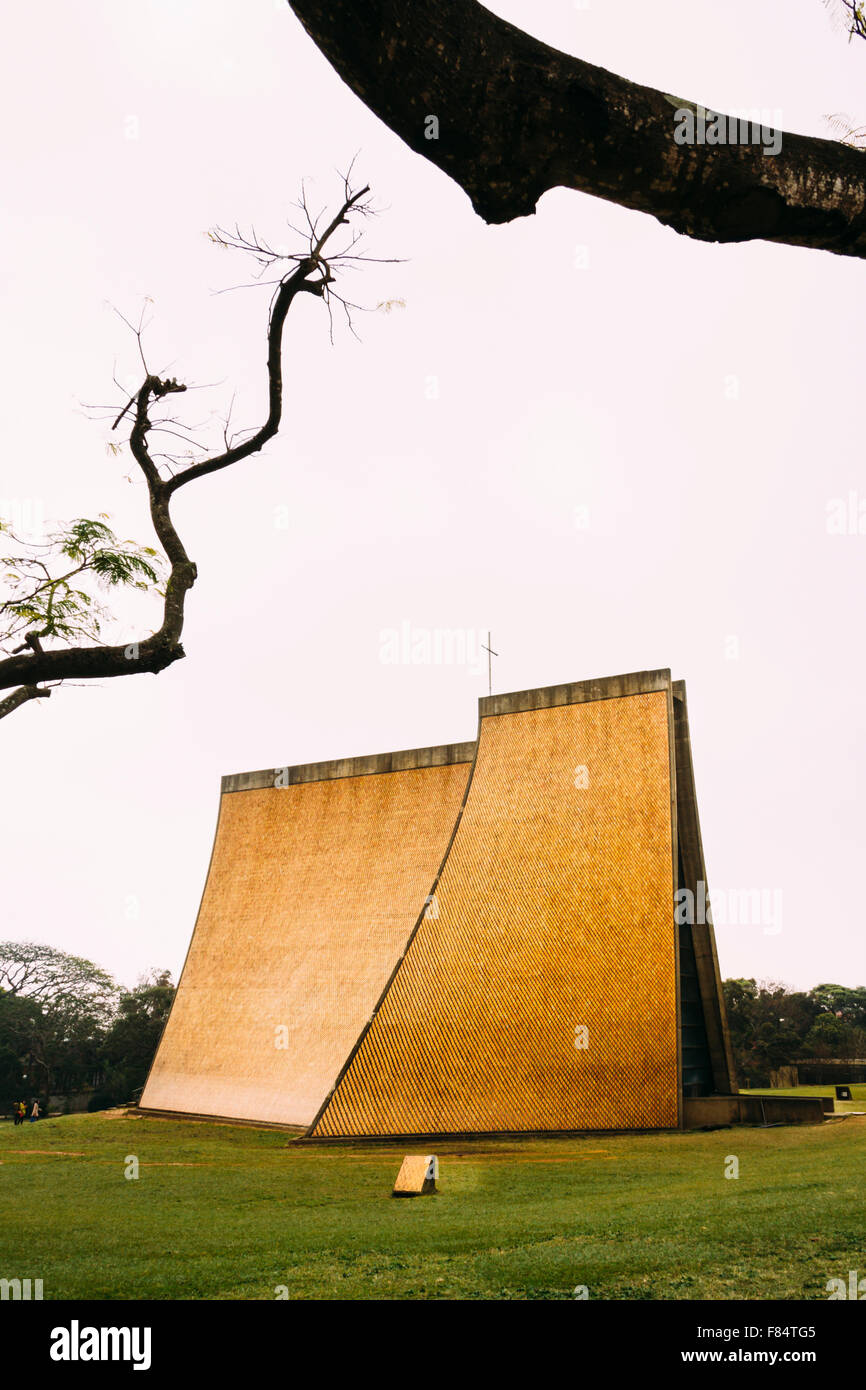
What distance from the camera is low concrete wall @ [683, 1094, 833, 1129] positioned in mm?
14953

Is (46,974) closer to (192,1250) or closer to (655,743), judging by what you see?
(655,743)

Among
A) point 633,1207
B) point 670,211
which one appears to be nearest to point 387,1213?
point 633,1207

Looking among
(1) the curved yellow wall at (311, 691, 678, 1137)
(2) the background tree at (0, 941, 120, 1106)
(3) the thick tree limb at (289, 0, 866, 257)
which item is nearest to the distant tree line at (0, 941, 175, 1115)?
(2) the background tree at (0, 941, 120, 1106)

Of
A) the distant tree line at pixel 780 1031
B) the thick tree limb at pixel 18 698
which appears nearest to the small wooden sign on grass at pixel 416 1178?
the thick tree limb at pixel 18 698

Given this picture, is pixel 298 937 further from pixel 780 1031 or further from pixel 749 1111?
pixel 780 1031

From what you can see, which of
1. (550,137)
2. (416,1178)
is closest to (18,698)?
(550,137)

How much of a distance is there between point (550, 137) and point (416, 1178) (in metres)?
8.34

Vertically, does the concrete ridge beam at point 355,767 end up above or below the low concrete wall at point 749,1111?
above

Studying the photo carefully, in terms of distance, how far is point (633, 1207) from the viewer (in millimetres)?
6871

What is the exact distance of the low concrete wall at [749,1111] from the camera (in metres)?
15.0

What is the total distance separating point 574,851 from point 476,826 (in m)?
2.01

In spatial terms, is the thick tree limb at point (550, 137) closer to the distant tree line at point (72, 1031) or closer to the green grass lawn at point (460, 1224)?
the green grass lawn at point (460, 1224)

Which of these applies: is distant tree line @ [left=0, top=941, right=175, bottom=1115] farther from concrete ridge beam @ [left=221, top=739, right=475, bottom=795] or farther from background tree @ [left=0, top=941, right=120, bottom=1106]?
concrete ridge beam @ [left=221, top=739, right=475, bottom=795]

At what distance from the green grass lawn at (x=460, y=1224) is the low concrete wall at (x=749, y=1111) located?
2.01 meters
